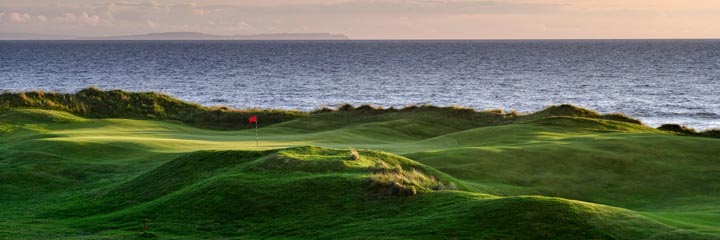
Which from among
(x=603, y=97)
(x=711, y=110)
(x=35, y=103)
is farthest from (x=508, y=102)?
(x=35, y=103)

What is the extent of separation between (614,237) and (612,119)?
38.3 meters

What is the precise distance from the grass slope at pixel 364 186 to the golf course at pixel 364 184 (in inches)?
2.5

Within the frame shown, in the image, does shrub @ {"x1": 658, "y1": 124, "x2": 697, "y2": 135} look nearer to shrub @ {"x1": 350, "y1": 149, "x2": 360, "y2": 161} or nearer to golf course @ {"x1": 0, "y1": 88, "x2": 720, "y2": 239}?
golf course @ {"x1": 0, "y1": 88, "x2": 720, "y2": 239}

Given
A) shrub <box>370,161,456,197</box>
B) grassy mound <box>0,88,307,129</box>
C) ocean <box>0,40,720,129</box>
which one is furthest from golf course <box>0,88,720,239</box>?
ocean <box>0,40,720,129</box>

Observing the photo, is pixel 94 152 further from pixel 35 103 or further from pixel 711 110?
pixel 711 110

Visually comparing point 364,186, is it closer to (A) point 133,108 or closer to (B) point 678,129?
(B) point 678,129

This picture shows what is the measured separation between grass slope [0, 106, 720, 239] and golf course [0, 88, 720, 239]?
6cm

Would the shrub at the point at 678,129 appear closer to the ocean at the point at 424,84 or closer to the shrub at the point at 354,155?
the ocean at the point at 424,84

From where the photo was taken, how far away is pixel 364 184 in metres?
22.4

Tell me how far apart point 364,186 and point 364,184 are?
0.39 feet

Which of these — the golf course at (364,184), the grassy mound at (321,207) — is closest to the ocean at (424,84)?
the golf course at (364,184)

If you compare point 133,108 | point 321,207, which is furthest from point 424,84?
point 321,207

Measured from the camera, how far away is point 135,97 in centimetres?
6406

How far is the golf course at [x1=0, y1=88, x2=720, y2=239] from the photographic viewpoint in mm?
19109
